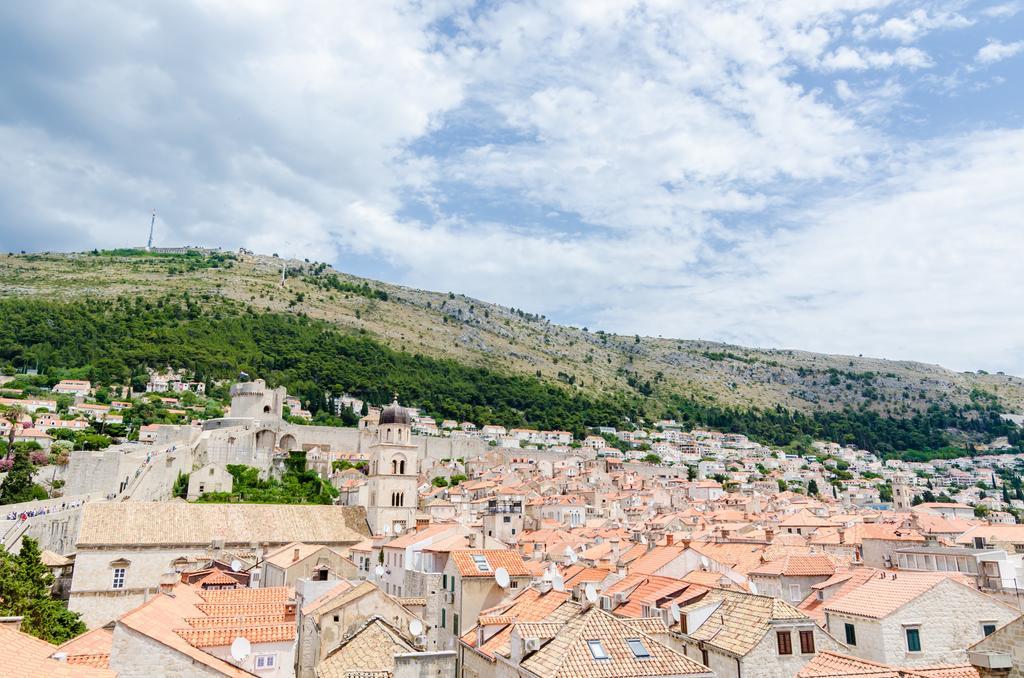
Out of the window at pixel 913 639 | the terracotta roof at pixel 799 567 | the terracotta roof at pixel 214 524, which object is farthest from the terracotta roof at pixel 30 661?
the terracotta roof at pixel 214 524

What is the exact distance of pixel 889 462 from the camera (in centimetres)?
17300

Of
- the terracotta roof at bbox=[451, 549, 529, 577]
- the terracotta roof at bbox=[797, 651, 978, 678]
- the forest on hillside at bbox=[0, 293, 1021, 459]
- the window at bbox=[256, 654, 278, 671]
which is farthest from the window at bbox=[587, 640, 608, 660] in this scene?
the forest on hillside at bbox=[0, 293, 1021, 459]

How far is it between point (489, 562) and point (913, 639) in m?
13.3

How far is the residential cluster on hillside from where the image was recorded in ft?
51.7

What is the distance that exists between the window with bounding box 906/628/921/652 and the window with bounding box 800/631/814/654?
4.21 metres

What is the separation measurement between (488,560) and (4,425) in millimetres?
66789

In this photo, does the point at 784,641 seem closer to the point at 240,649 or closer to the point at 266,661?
the point at 240,649

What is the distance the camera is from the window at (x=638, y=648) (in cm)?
1489

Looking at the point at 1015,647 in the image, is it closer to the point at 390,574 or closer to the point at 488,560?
the point at 488,560

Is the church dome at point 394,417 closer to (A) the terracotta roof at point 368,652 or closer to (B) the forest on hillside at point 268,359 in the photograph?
(A) the terracotta roof at point 368,652

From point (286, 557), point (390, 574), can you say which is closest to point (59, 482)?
point (286, 557)

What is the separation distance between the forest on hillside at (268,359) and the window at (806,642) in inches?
4154

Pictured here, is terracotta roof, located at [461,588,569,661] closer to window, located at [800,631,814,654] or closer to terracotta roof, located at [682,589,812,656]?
terracotta roof, located at [682,589,812,656]

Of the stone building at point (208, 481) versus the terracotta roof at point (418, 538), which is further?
the stone building at point (208, 481)
